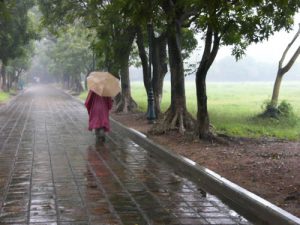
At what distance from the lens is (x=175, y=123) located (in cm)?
1445

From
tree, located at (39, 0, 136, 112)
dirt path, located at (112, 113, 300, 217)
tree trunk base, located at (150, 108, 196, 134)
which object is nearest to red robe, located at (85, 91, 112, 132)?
dirt path, located at (112, 113, 300, 217)

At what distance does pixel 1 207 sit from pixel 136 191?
2.01 meters

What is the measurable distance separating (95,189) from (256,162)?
3.16 m

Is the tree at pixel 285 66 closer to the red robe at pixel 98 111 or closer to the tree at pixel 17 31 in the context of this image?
the red robe at pixel 98 111

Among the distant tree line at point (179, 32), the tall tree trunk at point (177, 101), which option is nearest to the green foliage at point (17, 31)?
the distant tree line at point (179, 32)

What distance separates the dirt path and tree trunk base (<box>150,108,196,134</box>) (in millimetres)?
319

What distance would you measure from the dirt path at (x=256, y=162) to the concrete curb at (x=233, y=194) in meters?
0.25

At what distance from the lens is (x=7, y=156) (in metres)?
11.3

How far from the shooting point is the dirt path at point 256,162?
734 cm

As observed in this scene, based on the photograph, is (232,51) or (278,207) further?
(232,51)

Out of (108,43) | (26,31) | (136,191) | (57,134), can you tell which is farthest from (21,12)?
(136,191)

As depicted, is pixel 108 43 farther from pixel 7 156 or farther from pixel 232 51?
pixel 7 156

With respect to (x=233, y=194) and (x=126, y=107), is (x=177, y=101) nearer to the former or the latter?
(x=233, y=194)

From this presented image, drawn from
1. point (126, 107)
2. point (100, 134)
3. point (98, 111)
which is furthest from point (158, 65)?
point (98, 111)
